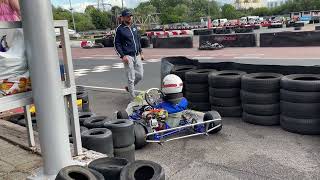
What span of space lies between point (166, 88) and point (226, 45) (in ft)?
53.2

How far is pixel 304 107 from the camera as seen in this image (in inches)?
206

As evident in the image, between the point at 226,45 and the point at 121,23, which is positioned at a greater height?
the point at 121,23

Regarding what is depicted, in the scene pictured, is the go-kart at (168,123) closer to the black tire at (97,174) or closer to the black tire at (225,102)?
the black tire at (225,102)

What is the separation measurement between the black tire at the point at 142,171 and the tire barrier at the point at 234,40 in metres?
18.2

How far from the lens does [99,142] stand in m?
4.05

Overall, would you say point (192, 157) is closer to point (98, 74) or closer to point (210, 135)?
point (210, 135)

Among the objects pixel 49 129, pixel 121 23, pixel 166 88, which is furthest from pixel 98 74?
pixel 49 129

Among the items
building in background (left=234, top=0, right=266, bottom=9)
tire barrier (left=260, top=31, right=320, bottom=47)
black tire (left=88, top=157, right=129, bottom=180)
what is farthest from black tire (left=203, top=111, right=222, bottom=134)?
building in background (left=234, top=0, right=266, bottom=9)

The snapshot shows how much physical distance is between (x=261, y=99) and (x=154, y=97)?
1.56 m

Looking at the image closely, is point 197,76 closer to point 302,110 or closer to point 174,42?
point 302,110

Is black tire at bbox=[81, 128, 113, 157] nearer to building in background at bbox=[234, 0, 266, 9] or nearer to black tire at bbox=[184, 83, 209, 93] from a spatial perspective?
black tire at bbox=[184, 83, 209, 93]

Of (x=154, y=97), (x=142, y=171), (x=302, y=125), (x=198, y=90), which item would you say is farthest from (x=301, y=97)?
(x=142, y=171)

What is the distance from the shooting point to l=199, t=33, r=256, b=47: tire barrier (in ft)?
67.7

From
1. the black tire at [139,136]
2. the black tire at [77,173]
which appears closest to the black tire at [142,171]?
the black tire at [77,173]
